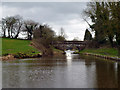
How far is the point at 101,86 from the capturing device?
12133mm

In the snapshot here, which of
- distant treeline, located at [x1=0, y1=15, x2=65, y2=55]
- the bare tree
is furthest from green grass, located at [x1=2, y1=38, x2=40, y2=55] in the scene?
the bare tree

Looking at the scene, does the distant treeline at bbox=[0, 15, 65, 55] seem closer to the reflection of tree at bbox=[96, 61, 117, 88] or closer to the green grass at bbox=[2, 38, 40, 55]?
the green grass at bbox=[2, 38, 40, 55]

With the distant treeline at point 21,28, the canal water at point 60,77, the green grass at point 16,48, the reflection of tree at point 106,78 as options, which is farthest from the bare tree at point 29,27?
the reflection of tree at point 106,78

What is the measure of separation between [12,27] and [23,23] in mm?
6060

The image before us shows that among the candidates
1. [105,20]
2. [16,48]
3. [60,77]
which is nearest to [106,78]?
[60,77]

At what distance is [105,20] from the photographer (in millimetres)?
46719

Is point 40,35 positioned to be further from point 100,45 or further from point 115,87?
point 115,87

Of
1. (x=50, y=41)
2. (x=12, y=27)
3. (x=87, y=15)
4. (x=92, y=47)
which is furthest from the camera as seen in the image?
(x=12, y=27)

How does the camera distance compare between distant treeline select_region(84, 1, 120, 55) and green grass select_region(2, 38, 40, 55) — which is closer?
distant treeline select_region(84, 1, 120, 55)

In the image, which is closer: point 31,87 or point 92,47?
point 31,87

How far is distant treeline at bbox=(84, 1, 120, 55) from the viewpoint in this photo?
38.3 m

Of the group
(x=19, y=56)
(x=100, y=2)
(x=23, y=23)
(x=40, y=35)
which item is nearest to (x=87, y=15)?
(x=100, y=2)

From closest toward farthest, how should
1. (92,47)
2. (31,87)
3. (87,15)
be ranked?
(31,87)
(87,15)
(92,47)

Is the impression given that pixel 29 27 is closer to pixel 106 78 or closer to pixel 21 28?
pixel 21 28
